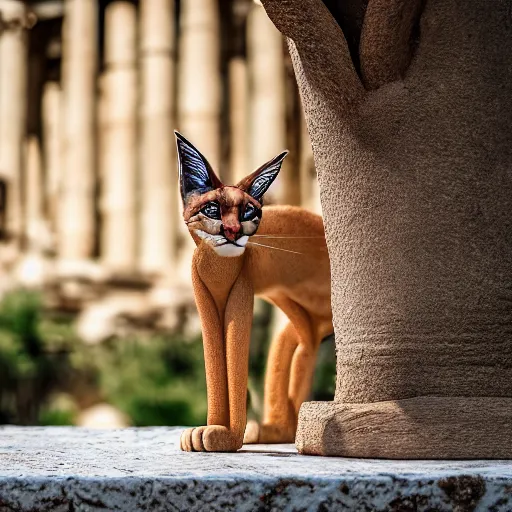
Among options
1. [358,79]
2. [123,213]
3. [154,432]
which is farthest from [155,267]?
[358,79]

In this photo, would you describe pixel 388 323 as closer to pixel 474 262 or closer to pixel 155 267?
pixel 474 262

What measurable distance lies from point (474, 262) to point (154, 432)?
4.42 ft

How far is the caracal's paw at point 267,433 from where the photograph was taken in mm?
2887

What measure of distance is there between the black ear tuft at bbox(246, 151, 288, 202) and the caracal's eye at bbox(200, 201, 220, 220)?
4.8 inches

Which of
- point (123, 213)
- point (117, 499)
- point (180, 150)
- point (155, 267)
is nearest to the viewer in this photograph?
point (117, 499)

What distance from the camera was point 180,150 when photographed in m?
2.48

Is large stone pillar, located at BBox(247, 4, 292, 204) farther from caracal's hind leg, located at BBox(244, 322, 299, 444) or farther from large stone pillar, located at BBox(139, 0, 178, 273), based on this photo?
caracal's hind leg, located at BBox(244, 322, 299, 444)

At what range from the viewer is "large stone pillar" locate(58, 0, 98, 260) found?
15.8 m

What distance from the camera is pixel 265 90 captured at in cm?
1432

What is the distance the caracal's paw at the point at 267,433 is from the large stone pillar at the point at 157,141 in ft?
39.0

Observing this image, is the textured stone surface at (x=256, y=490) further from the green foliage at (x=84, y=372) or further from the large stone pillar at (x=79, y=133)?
the large stone pillar at (x=79, y=133)

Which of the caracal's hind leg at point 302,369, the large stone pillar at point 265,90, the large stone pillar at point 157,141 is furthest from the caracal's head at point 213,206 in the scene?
the large stone pillar at point 157,141

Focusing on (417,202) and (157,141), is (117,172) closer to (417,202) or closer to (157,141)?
(157,141)

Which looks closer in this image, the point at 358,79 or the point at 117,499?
the point at 117,499
